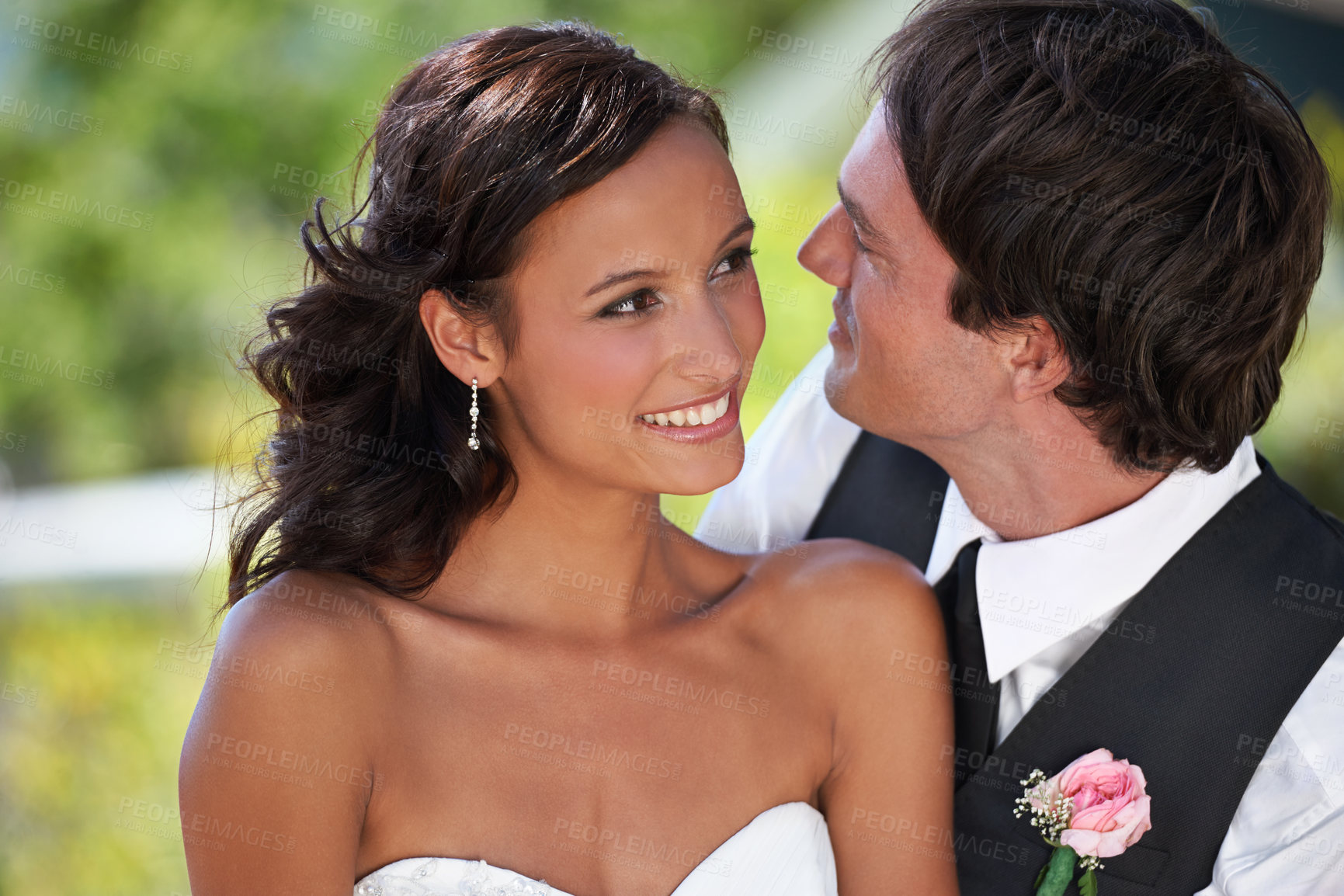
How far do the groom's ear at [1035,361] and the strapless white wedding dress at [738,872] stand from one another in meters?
0.94

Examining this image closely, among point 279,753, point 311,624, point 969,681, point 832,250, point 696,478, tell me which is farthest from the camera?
point 832,250

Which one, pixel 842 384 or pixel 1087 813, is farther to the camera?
pixel 842 384

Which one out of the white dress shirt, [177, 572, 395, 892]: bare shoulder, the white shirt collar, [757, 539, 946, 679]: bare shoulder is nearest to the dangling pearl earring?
[177, 572, 395, 892]: bare shoulder

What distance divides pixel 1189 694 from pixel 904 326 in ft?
2.86

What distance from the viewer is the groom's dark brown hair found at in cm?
216

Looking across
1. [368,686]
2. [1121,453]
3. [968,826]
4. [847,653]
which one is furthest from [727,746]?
[1121,453]

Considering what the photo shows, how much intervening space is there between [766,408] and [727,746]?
346cm

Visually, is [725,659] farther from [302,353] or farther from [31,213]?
[31,213]

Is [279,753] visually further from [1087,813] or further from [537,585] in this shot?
[1087,813]

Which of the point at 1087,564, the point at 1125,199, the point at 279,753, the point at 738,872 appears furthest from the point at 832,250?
the point at 279,753

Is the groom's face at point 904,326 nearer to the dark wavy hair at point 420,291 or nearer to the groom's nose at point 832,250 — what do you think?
the groom's nose at point 832,250

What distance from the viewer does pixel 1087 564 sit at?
90.4 inches

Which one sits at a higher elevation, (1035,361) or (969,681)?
(1035,361)

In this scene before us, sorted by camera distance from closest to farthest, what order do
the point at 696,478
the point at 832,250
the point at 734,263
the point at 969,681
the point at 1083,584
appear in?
the point at 696,478 < the point at 734,263 < the point at 1083,584 < the point at 969,681 < the point at 832,250
